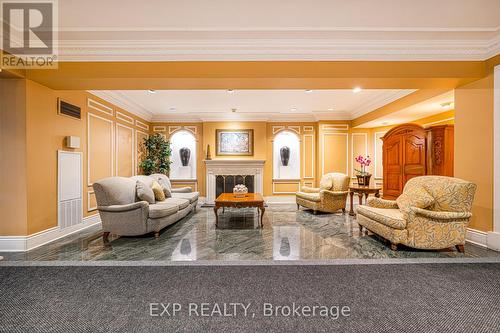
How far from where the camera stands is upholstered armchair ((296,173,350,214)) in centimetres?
524

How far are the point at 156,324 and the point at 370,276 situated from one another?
2.03 m

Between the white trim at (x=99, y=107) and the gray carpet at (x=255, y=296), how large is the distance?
3.08m

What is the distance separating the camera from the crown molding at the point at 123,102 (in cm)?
474

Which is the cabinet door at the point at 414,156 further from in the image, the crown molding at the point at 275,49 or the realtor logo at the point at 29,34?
the realtor logo at the point at 29,34

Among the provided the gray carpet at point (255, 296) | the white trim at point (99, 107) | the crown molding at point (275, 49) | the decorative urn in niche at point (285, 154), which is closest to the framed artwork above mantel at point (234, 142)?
the decorative urn in niche at point (285, 154)

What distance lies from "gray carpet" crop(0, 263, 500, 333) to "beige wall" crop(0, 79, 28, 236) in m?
0.92

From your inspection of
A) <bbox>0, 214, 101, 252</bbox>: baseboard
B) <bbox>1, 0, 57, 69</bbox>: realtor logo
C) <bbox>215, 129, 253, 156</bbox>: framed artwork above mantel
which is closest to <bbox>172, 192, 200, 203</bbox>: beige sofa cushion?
<bbox>215, 129, 253, 156</bbox>: framed artwork above mantel

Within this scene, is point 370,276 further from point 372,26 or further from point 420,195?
point 372,26

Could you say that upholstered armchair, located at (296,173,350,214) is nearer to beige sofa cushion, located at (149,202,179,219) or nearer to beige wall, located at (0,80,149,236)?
beige sofa cushion, located at (149,202,179,219)

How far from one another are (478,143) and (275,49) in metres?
3.14

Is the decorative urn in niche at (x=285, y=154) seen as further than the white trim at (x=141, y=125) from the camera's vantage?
Yes

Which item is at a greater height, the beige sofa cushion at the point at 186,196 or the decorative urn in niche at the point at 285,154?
the decorative urn in niche at the point at 285,154

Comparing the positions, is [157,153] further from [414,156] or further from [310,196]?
[414,156]

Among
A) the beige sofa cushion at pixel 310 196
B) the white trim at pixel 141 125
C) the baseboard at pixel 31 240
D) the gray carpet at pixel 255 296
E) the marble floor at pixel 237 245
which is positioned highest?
the white trim at pixel 141 125
